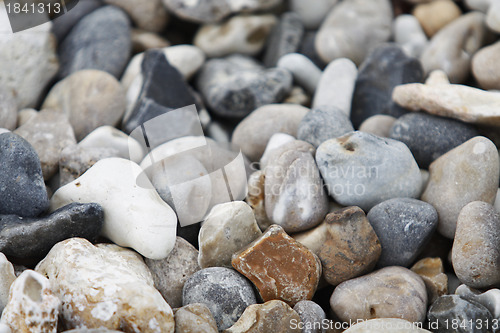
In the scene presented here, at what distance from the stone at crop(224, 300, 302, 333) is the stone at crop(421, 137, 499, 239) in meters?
0.77

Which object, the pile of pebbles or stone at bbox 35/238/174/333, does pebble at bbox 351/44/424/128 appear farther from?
stone at bbox 35/238/174/333

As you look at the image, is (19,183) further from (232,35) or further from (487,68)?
(487,68)

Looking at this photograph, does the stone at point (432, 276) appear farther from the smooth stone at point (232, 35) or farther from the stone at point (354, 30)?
the smooth stone at point (232, 35)

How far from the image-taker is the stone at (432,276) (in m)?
1.79

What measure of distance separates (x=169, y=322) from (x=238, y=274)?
0.37 m

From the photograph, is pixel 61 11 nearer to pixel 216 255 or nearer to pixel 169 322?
pixel 216 255

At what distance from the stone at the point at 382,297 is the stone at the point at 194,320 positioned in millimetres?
475

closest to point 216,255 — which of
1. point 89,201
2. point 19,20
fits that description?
point 89,201

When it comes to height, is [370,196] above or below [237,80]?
below

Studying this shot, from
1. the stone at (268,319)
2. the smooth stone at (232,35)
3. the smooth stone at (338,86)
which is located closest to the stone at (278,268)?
the stone at (268,319)

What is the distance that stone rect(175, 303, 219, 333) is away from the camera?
1.54 m

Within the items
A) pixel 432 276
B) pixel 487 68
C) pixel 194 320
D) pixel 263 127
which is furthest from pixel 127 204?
→ pixel 487 68

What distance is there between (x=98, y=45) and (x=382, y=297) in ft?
6.69

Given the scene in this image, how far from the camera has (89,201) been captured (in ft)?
6.26
